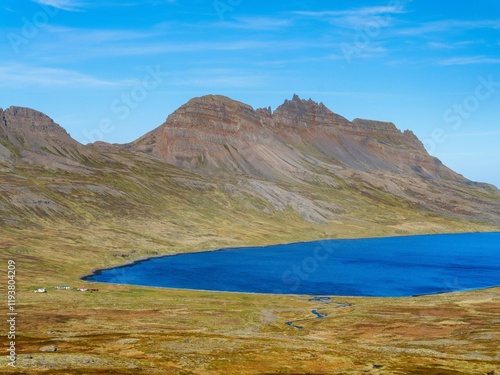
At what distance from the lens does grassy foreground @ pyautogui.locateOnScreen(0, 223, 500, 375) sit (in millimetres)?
85750

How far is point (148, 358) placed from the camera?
87.9 metres

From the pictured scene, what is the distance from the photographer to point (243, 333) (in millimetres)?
119188

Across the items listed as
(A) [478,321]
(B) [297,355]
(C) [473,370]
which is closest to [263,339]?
(B) [297,355]

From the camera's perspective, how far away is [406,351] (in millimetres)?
101688

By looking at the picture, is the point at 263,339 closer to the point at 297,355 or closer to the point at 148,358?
the point at 297,355

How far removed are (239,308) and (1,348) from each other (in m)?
73.5

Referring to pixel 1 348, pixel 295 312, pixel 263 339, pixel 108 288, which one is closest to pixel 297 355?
pixel 263 339

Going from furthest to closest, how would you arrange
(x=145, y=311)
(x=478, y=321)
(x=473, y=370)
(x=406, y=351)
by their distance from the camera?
(x=145, y=311)
(x=478, y=321)
(x=406, y=351)
(x=473, y=370)

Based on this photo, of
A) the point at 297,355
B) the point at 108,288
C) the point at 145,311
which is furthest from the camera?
the point at 108,288

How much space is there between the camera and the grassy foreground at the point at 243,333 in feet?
281

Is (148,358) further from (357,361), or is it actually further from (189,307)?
(189,307)

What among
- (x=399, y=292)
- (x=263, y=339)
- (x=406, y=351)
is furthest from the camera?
(x=399, y=292)

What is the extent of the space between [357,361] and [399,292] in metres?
112

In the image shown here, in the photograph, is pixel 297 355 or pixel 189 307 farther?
pixel 189 307
